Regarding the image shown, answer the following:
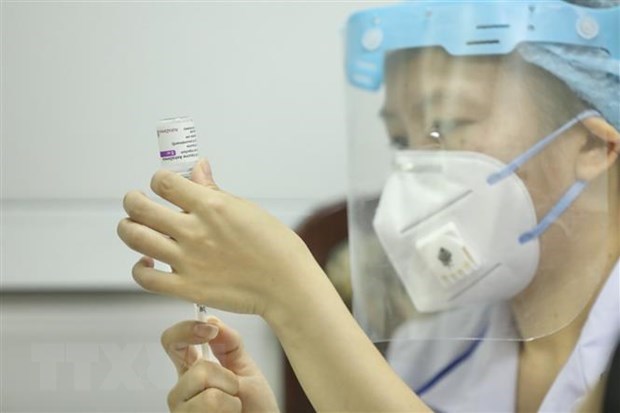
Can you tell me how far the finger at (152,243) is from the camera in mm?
839

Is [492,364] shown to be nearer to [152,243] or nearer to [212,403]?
[212,403]

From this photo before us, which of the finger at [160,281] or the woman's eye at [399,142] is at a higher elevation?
the woman's eye at [399,142]

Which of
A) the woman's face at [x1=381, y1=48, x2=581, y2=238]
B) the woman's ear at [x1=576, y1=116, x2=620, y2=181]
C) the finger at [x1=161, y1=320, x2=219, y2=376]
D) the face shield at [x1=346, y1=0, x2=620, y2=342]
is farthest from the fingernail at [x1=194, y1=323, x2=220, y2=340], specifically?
the woman's ear at [x1=576, y1=116, x2=620, y2=181]

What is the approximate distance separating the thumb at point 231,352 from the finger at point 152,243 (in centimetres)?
27

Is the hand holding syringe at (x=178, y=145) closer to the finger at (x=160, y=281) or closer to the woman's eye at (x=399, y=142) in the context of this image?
the finger at (x=160, y=281)

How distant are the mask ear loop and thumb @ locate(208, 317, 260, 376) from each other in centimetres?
43

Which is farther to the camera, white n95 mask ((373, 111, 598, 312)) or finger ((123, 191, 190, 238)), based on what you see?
white n95 mask ((373, 111, 598, 312))

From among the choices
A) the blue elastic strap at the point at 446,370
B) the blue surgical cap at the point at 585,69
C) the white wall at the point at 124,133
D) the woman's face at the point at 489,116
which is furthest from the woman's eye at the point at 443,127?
the blue elastic strap at the point at 446,370

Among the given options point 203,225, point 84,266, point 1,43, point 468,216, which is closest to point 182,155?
point 203,225

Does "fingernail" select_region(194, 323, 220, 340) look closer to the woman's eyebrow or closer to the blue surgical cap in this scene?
the woman's eyebrow

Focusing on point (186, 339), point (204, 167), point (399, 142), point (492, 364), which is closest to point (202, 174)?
point (204, 167)

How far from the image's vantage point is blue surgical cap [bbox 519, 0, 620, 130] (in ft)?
3.38

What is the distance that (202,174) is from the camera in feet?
2.97

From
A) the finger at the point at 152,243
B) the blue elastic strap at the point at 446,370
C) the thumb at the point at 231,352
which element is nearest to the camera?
the finger at the point at 152,243
